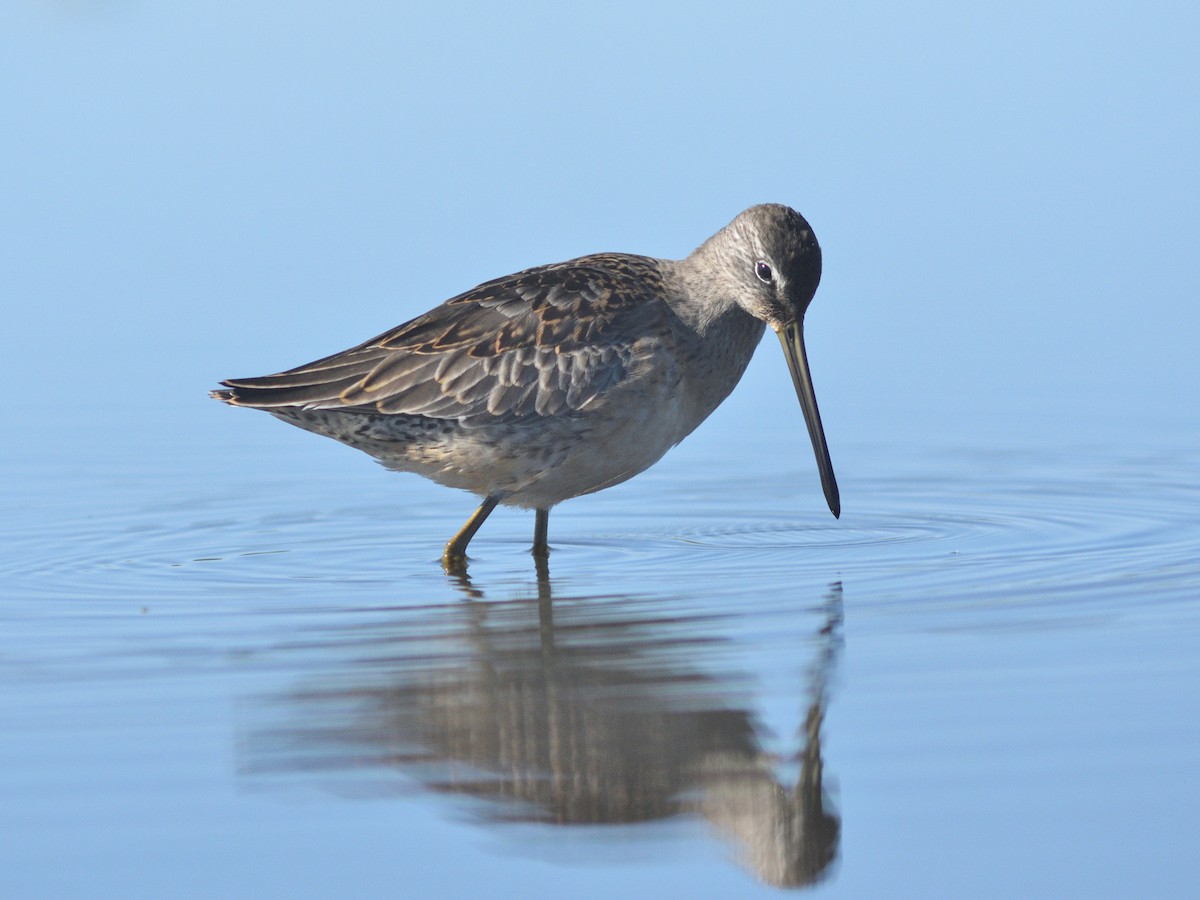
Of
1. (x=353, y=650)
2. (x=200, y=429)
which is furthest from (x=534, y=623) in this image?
(x=200, y=429)

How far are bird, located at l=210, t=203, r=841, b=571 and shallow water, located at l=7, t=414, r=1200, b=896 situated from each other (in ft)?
1.33

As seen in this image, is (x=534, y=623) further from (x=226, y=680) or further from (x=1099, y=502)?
(x=1099, y=502)

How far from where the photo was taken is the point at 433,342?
25.8 feet

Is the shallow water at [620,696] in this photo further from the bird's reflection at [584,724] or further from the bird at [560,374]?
the bird at [560,374]

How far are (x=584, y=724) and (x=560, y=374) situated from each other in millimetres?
2746

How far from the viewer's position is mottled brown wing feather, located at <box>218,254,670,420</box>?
7562 mm

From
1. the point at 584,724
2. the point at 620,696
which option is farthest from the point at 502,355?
the point at 584,724

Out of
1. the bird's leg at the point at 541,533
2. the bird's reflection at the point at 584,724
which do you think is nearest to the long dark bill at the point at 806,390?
the bird's leg at the point at 541,533

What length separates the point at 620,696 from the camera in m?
5.27

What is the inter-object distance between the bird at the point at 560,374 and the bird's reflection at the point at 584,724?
4.09ft

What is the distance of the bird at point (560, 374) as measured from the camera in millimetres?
7547

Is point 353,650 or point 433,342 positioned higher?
point 433,342

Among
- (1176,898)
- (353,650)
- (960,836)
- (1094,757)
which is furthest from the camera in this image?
(353,650)

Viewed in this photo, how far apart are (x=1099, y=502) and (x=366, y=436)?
10.6 ft
